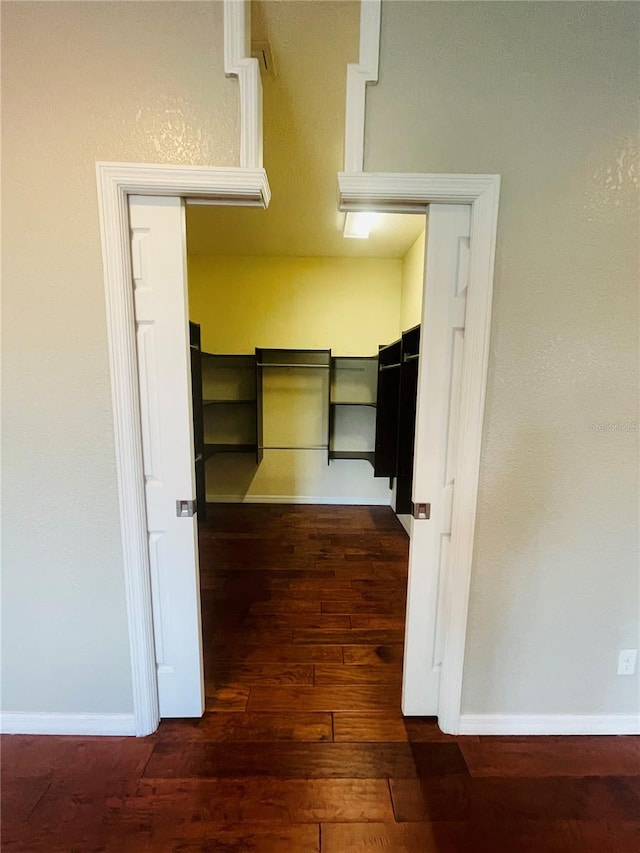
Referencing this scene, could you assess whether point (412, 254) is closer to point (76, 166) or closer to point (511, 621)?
point (76, 166)

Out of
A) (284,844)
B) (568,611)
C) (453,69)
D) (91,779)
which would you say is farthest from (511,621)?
(453,69)

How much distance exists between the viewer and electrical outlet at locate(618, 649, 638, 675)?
1381 mm

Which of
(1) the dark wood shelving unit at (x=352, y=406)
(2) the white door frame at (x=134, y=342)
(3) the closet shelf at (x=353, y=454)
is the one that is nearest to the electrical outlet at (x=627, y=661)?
(2) the white door frame at (x=134, y=342)

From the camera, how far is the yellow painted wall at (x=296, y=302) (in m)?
3.58

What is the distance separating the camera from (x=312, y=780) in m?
1.24

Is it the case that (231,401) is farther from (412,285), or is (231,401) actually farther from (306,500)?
(412,285)

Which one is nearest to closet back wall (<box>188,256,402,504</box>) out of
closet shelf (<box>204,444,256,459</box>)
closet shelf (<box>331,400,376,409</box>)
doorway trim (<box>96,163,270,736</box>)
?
closet shelf (<box>331,400,376,409</box>)

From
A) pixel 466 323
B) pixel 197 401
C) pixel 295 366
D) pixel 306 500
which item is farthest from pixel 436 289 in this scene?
pixel 306 500

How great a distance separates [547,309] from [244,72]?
131 cm

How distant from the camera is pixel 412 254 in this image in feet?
10.5

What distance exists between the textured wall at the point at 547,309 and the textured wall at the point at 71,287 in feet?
2.26

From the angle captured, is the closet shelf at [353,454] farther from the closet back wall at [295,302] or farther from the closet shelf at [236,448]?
the closet back wall at [295,302]

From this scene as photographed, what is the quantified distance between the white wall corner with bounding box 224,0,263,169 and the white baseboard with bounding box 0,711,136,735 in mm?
2249

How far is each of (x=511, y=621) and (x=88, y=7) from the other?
2.67 metres
